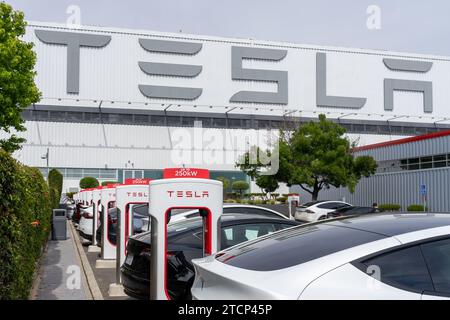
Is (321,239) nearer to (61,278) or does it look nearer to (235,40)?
(61,278)

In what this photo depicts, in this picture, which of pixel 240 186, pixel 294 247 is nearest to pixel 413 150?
pixel 240 186

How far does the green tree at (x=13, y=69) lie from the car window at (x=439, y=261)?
902 inches

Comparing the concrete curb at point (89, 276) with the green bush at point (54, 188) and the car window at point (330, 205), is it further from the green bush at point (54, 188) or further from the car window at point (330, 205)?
the car window at point (330, 205)

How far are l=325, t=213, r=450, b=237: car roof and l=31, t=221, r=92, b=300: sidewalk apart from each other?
5.46 metres

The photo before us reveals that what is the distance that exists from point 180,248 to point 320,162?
27859mm

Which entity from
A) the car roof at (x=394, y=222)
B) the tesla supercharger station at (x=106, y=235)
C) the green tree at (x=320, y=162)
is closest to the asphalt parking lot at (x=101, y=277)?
the tesla supercharger station at (x=106, y=235)

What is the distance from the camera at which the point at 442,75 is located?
61.6 meters

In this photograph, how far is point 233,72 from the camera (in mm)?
53906

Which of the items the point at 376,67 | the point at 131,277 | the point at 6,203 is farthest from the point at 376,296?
the point at 376,67

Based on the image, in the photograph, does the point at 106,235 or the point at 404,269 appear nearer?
the point at 404,269

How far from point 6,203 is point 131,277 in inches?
87.3

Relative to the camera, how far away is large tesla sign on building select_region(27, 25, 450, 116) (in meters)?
50.1

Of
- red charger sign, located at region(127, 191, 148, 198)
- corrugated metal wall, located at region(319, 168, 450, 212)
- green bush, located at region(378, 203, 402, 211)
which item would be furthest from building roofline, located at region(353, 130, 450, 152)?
red charger sign, located at region(127, 191, 148, 198)

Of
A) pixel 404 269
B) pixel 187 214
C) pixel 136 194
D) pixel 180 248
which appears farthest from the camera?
pixel 187 214
